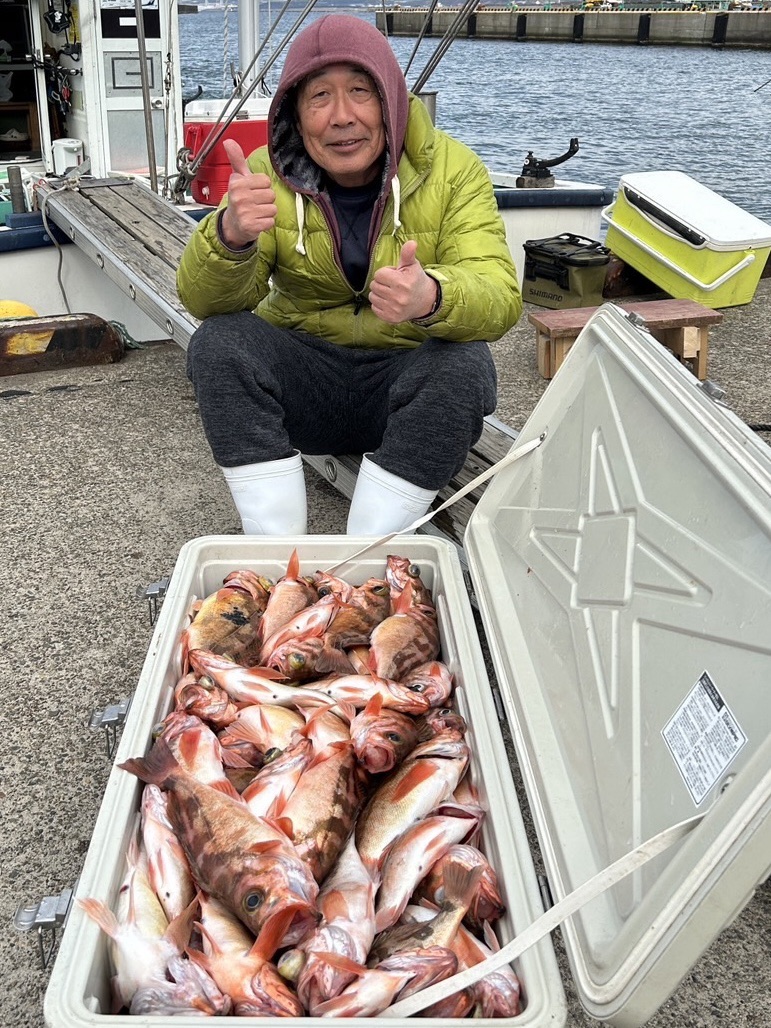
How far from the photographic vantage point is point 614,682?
1.52 m

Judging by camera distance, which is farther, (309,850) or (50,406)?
(50,406)

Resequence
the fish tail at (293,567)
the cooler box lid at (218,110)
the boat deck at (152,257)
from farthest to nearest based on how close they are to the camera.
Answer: the cooler box lid at (218,110)
the boat deck at (152,257)
the fish tail at (293,567)

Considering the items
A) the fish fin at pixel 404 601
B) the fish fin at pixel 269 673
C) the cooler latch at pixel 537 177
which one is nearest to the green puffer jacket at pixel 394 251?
the fish fin at pixel 404 601

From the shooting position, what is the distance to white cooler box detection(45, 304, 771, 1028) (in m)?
1.13

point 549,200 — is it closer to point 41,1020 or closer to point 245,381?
point 245,381

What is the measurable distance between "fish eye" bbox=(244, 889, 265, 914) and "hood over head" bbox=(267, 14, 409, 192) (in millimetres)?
1874

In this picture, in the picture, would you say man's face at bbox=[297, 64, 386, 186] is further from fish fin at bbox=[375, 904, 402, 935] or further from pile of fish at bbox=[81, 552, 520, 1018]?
fish fin at bbox=[375, 904, 402, 935]

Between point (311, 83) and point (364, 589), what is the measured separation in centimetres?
134

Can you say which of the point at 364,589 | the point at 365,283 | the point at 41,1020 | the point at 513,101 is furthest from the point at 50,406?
the point at 513,101

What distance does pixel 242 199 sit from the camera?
87.8 inches

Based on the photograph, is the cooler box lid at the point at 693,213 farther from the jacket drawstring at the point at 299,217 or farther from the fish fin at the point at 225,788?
the fish fin at the point at 225,788

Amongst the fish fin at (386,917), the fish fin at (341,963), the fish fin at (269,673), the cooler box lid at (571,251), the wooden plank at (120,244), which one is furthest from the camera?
the cooler box lid at (571,251)

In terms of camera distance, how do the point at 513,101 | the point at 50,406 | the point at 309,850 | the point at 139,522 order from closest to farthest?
the point at 309,850 < the point at 139,522 < the point at 50,406 < the point at 513,101

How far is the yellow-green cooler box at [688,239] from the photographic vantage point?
17.6 ft
